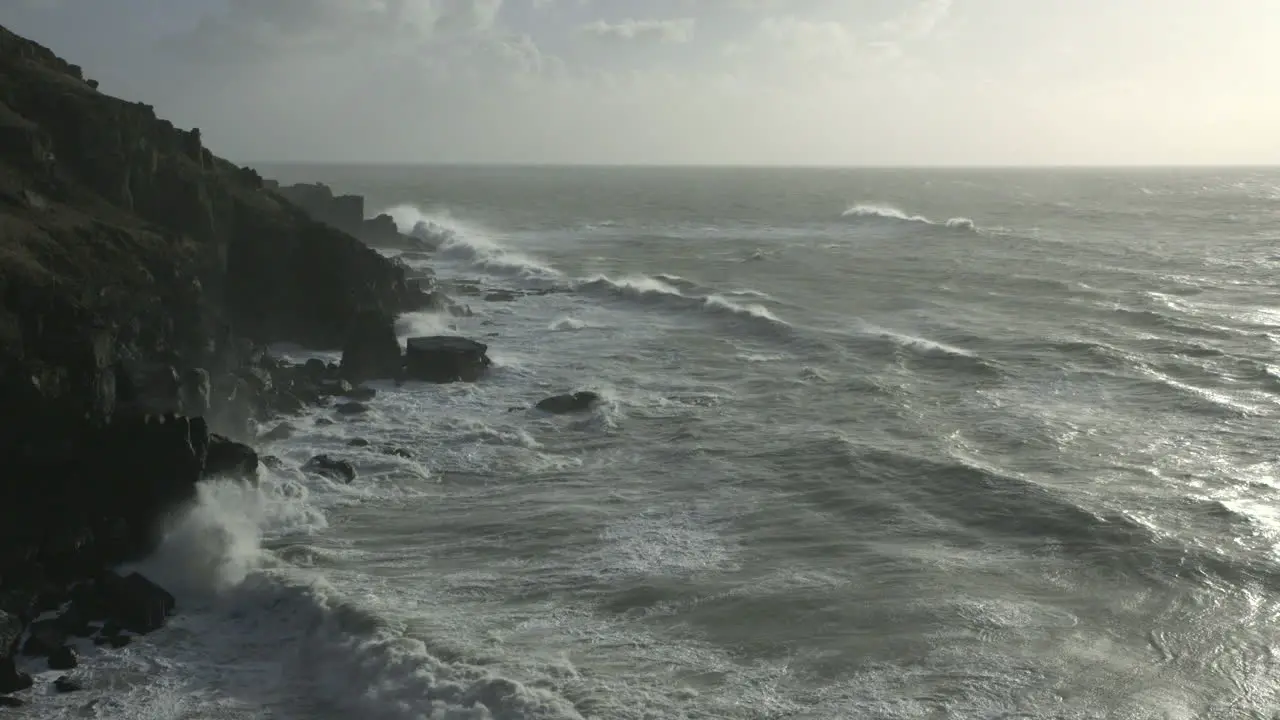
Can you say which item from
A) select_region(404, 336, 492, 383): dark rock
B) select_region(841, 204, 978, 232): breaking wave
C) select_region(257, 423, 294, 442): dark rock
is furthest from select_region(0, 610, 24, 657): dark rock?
select_region(841, 204, 978, 232): breaking wave

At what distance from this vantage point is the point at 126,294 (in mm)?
25547

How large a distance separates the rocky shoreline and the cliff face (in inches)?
1.8

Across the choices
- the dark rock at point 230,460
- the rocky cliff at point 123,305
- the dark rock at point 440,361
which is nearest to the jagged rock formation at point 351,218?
the rocky cliff at point 123,305

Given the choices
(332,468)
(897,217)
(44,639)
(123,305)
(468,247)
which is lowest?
(44,639)

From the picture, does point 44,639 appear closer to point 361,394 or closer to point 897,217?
point 361,394

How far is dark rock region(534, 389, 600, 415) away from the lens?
33031mm

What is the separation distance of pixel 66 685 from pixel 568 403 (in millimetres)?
19062

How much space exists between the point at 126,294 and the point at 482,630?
14040mm

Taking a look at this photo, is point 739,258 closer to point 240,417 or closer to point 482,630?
point 240,417

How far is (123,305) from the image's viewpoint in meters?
25.0

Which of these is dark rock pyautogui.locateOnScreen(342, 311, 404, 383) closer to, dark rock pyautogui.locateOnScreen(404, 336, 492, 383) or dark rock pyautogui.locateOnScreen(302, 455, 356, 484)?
dark rock pyautogui.locateOnScreen(404, 336, 492, 383)

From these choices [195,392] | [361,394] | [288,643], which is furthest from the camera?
[361,394]

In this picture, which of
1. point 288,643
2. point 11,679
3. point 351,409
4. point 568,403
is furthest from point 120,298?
point 568,403

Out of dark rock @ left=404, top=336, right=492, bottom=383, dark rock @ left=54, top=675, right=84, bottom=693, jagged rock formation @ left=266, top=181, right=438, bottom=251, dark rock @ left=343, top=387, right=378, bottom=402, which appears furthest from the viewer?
jagged rock formation @ left=266, top=181, right=438, bottom=251
